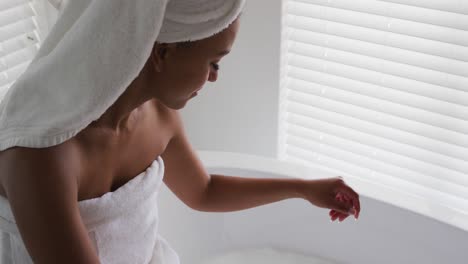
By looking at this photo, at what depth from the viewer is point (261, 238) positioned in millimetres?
2031

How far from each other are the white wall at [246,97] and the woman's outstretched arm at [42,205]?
1.18m

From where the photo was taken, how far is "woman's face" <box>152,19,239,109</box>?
3.43 feet

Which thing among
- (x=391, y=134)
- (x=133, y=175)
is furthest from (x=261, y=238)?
(x=133, y=175)

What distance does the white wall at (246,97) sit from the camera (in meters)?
2.11

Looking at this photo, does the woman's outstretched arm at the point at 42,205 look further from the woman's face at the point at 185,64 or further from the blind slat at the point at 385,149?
the blind slat at the point at 385,149

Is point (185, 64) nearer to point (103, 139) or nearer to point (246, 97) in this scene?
point (103, 139)

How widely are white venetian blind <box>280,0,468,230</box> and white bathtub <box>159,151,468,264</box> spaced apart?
0.07 m

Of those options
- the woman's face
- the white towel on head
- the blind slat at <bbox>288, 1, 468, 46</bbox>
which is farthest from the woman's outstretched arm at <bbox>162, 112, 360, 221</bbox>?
the blind slat at <bbox>288, 1, 468, 46</bbox>

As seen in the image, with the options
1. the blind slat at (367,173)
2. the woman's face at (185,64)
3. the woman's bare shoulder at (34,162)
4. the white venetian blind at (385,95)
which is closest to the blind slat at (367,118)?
the white venetian blind at (385,95)

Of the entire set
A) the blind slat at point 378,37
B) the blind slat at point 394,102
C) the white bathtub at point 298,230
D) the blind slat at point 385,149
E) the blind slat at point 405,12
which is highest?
the blind slat at point 405,12

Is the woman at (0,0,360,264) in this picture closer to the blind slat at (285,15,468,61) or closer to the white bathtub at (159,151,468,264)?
the white bathtub at (159,151,468,264)

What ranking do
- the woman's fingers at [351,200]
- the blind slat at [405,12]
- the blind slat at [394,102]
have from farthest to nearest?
1. the blind slat at [394,102]
2. the blind slat at [405,12]
3. the woman's fingers at [351,200]

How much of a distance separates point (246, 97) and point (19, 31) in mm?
735

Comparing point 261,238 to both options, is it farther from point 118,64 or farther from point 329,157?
point 118,64
